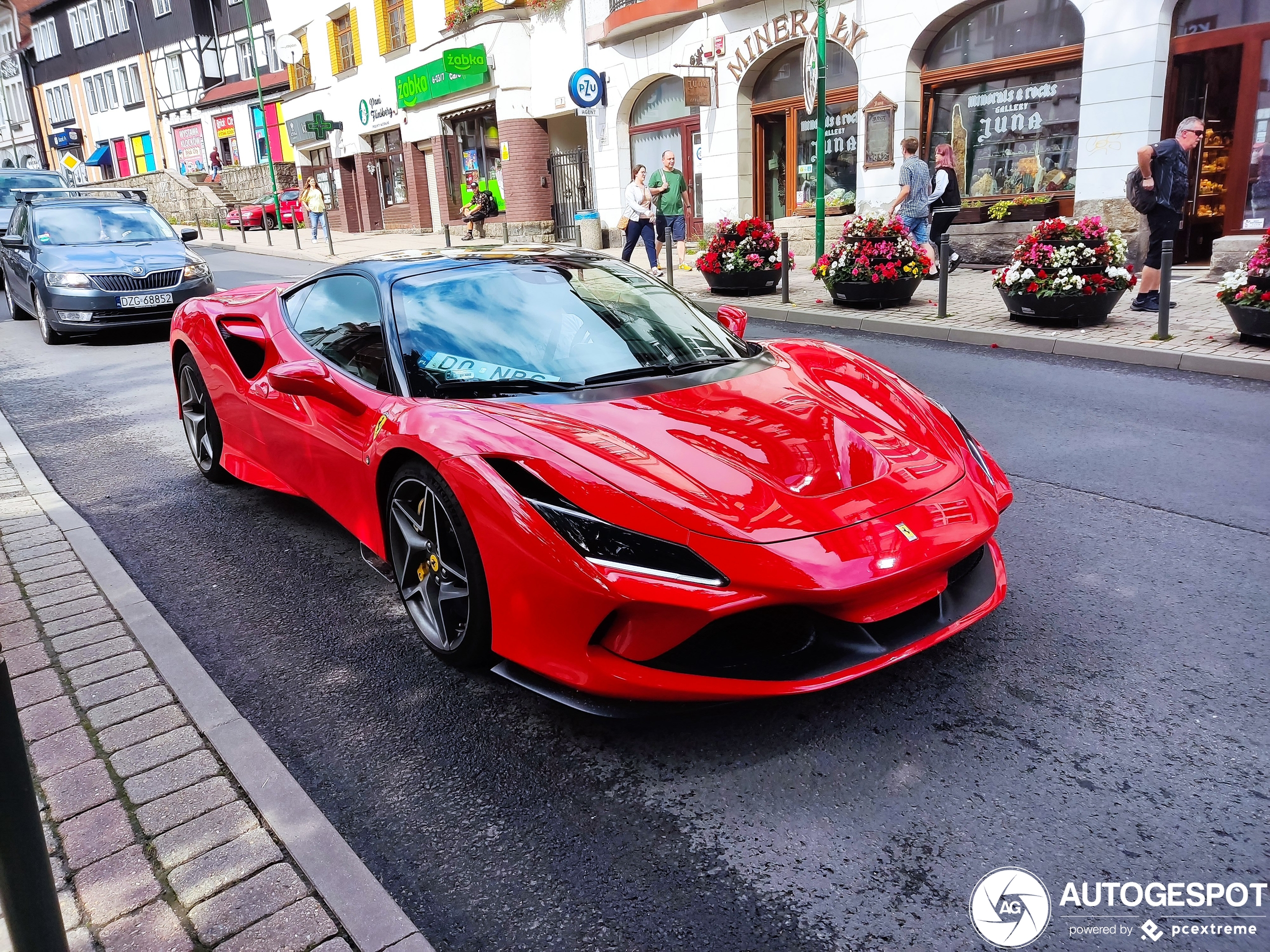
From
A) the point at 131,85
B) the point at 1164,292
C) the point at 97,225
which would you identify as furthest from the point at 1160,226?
the point at 131,85

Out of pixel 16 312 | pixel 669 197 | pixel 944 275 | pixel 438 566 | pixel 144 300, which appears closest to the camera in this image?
pixel 438 566

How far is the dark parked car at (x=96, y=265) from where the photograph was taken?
416 inches

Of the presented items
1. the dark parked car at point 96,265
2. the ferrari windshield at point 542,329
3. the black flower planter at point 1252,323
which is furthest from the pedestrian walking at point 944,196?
the ferrari windshield at point 542,329

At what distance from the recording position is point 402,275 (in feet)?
12.3

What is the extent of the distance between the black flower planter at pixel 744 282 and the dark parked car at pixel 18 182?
12.1 metres

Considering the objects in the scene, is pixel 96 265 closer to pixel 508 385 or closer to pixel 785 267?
pixel 785 267

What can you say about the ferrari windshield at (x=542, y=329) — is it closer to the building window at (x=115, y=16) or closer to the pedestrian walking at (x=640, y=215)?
the pedestrian walking at (x=640, y=215)

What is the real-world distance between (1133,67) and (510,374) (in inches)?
519

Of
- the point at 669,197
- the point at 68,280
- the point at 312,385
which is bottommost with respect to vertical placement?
the point at 312,385

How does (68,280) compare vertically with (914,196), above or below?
below

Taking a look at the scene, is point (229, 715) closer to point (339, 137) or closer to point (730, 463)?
point (730, 463)

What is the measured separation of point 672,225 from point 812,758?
14.7 m

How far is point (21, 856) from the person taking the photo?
156cm

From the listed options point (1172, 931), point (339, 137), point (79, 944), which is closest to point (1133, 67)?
point (1172, 931)
